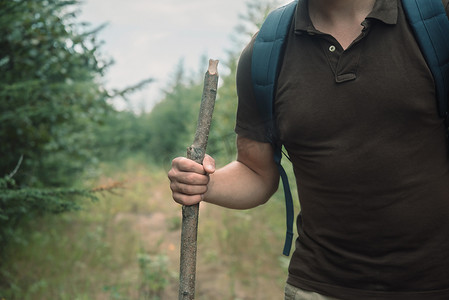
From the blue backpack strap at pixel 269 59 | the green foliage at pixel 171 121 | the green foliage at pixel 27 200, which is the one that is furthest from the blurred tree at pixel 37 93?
the green foliage at pixel 171 121

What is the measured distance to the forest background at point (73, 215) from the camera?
3.50 meters

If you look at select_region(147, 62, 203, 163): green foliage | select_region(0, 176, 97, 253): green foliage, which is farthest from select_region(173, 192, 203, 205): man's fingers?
select_region(147, 62, 203, 163): green foliage

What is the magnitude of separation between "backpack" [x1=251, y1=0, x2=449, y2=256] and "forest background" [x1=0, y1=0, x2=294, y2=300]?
0.69m

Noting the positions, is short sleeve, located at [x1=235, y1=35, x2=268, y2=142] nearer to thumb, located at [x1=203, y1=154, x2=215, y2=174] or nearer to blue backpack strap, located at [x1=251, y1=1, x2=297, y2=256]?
blue backpack strap, located at [x1=251, y1=1, x2=297, y2=256]

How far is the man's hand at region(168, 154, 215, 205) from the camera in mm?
1613

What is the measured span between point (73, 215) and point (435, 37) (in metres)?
6.54

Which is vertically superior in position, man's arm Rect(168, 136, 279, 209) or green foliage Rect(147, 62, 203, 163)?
man's arm Rect(168, 136, 279, 209)

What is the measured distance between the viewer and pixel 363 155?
1516 mm

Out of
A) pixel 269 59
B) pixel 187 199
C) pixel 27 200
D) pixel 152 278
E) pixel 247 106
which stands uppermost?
pixel 269 59

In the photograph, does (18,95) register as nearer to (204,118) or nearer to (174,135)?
(204,118)

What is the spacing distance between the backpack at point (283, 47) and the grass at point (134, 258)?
2161 mm

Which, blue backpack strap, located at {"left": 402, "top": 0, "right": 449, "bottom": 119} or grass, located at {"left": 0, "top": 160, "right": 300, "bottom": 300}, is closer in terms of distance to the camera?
blue backpack strap, located at {"left": 402, "top": 0, "right": 449, "bottom": 119}

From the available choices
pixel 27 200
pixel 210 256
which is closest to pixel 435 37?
pixel 27 200

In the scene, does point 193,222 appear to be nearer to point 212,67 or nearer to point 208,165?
point 208,165
